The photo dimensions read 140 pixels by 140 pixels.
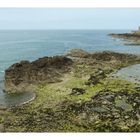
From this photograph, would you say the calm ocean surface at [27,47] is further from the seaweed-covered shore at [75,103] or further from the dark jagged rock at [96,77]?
the dark jagged rock at [96,77]

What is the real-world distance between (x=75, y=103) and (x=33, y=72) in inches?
172

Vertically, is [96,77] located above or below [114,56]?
below

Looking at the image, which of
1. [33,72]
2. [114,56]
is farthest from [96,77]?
[33,72]

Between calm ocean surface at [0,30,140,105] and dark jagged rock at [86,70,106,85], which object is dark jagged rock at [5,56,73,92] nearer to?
calm ocean surface at [0,30,140,105]

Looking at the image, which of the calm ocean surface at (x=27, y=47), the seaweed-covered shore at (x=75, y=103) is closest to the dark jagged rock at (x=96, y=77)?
the seaweed-covered shore at (x=75, y=103)

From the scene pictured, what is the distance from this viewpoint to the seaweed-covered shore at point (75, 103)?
42.7ft

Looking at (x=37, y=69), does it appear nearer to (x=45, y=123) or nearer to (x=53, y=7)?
(x=45, y=123)

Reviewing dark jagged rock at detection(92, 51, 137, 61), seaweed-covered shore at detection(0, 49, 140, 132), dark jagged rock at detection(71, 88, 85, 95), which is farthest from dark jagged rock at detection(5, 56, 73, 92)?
dark jagged rock at detection(71, 88, 85, 95)

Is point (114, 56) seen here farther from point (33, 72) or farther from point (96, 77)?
point (33, 72)

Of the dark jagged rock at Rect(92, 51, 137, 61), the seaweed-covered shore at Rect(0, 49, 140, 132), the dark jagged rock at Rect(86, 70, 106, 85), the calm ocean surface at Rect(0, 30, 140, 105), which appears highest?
the calm ocean surface at Rect(0, 30, 140, 105)

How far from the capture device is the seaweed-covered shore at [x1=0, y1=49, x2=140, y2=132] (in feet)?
42.7

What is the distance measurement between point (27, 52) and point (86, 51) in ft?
9.60

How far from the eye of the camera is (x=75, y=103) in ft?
47.4
